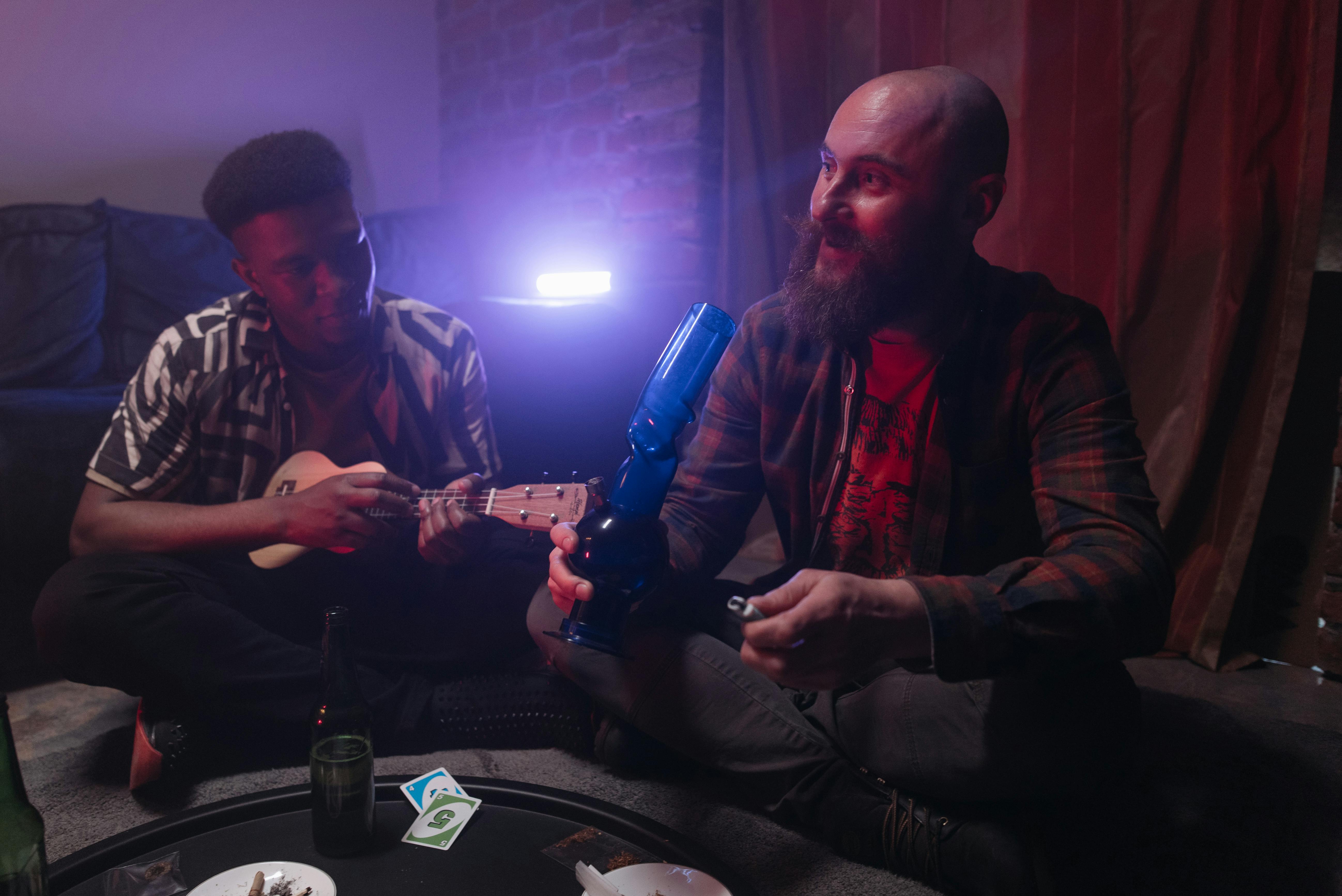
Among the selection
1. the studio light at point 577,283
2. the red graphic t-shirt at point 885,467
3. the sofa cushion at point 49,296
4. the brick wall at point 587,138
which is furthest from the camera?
the brick wall at point 587,138

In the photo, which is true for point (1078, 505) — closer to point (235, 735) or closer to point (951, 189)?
point (951, 189)

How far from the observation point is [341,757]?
3.05 feet

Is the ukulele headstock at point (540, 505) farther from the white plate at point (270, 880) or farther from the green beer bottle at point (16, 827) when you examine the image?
the green beer bottle at point (16, 827)

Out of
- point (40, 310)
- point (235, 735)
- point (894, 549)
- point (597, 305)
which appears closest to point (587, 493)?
point (894, 549)

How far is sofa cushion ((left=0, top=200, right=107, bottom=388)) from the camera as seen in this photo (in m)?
2.09

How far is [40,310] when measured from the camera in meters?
2.13

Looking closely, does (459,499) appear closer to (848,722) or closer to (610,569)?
(610,569)

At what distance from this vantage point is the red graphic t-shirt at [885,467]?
128 centimetres

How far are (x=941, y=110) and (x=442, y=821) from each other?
45.8 inches

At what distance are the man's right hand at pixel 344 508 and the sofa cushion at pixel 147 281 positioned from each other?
1086mm

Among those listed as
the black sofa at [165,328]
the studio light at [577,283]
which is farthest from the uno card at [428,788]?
the studio light at [577,283]

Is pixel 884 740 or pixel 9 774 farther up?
pixel 9 774

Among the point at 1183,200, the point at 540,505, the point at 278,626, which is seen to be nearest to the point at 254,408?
the point at 278,626

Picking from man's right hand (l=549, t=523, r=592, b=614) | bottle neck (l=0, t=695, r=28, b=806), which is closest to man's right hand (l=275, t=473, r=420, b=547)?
man's right hand (l=549, t=523, r=592, b=614)
